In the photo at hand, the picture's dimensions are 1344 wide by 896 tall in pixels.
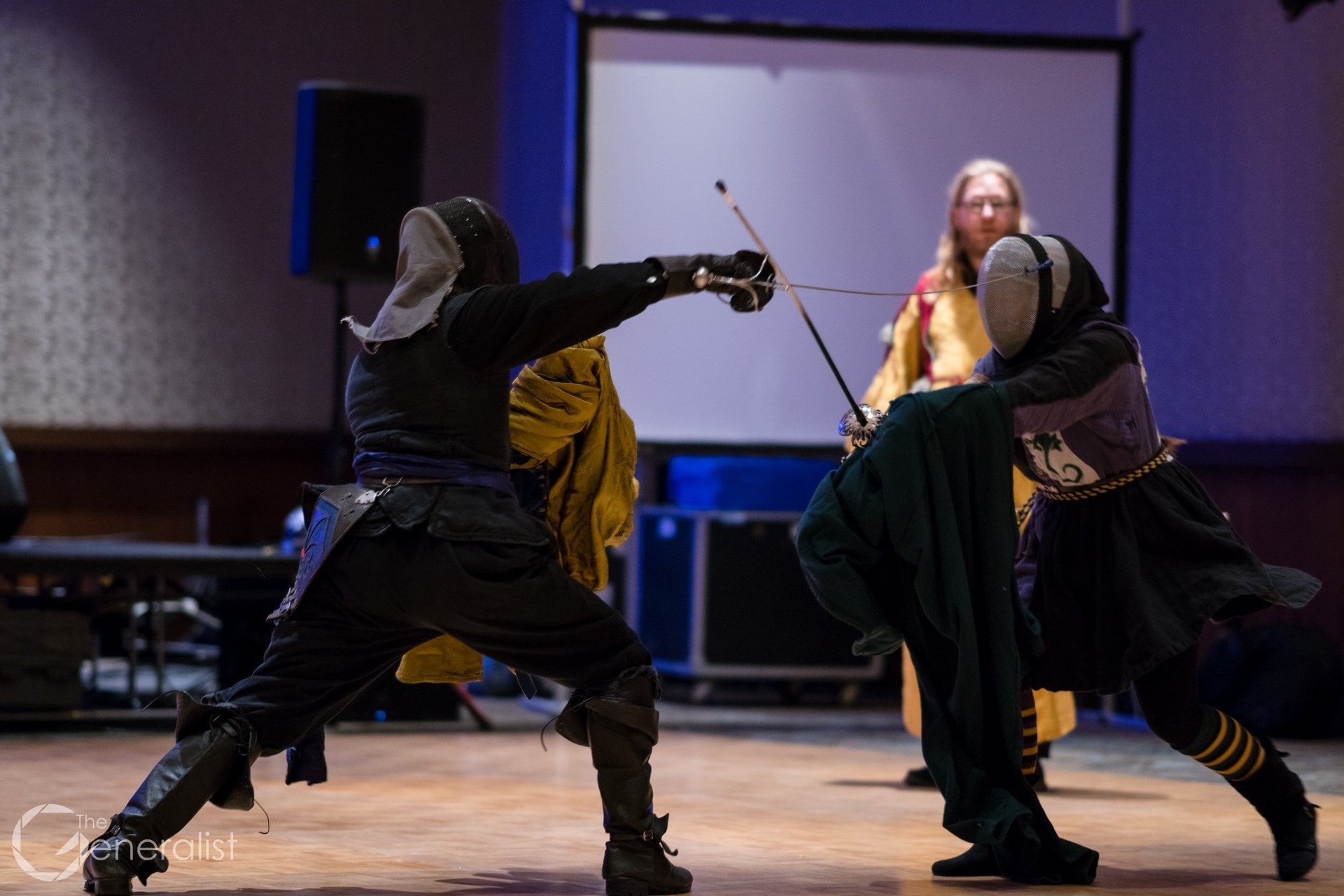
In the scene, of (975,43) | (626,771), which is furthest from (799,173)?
(626,771)

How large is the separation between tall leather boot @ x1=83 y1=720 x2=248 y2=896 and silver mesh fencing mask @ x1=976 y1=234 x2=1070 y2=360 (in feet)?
5.14

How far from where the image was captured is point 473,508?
289cm

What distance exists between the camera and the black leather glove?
2875mm

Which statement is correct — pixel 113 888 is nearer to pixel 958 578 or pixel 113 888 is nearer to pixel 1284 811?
pixel 958 578

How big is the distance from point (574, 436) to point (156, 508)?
5.03 m

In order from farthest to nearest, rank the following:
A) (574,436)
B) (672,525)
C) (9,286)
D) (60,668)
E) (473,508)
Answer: (9,286) → (672,525) → (60,668) → (574,436) → (473,508)

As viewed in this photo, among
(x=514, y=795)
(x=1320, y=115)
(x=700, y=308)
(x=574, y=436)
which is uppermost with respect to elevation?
(x=1320, y=115)

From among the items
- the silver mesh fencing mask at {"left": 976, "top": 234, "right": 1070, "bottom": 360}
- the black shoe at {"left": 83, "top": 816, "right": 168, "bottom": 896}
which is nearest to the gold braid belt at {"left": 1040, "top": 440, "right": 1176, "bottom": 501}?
the silver mesh fencing mask at {"left": 976, "top": 234, "right": 1070, "bottom": 360}

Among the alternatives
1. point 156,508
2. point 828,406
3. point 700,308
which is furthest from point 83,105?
point 828,406

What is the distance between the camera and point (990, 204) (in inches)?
188

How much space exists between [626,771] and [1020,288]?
1.17 meters

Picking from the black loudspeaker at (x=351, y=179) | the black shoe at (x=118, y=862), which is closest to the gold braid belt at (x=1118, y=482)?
the black shoe at (x=118, y=862)

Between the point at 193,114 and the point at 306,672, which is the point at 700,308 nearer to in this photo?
the point at 193,114

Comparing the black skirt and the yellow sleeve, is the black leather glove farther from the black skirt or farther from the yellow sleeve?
the yellow sleeve
